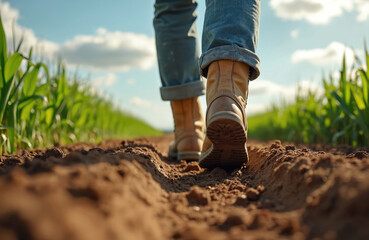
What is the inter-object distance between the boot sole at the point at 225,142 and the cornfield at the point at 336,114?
155 cm

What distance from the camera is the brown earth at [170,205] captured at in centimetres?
52

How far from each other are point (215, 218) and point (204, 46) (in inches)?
37.4

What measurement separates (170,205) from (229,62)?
78 centimetres

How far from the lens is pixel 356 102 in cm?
268

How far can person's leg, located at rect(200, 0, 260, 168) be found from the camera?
1439mm

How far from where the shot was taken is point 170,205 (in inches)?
38.0

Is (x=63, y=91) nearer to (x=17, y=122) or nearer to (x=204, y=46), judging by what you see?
(x=17, y=122)

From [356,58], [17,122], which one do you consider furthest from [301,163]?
[356,58]

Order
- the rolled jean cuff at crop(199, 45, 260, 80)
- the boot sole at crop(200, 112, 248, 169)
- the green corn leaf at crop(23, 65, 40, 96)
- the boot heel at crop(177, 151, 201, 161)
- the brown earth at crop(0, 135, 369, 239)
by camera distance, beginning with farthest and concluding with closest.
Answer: the green corn leaf at crop(23, 65, 40, 96)
the boot heel at crop(177, 151, 201, 161)
the rolled jean cuff at crop(199, 45, 260, 80)
the boot sole at crop(200, 112, 248, 169)
the brown earth at crop(0, 135, 369, 239)

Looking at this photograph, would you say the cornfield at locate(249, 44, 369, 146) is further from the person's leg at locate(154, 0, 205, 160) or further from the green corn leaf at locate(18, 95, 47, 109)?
the green corn leaf at locate(18, 95, 47, 109)

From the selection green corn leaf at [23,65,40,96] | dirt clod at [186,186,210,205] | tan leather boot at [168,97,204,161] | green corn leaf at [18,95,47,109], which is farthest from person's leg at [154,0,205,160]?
dirt clod at [186,186,210,205]

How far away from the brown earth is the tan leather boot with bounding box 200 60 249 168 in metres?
0.28

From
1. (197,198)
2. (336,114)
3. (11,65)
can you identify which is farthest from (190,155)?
(336,114)

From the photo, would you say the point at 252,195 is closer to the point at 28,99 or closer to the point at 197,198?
the point at 197,198
